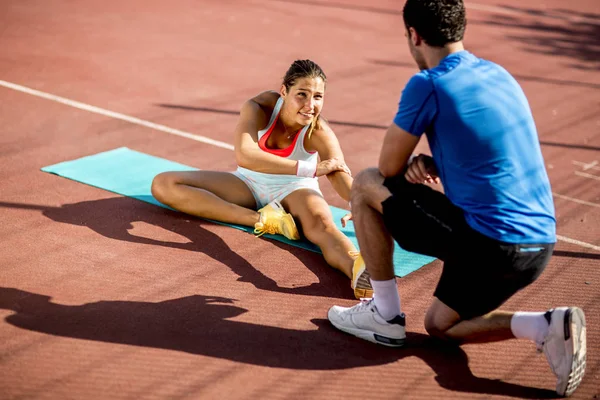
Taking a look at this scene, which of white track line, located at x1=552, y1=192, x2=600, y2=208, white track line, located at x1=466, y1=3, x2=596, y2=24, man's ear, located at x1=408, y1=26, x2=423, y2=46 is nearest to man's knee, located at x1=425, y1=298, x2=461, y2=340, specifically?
man's ear, located at x1=408, y1=26, x2=423, y2=46

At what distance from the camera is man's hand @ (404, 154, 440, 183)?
328 centimetres

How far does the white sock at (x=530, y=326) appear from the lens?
3.28 metres

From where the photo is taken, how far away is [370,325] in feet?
11.7

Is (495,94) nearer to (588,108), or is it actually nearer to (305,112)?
(305,112)

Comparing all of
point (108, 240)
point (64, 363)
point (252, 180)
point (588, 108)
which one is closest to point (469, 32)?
point (588, 108)

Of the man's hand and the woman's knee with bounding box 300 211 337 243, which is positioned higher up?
the man's hand

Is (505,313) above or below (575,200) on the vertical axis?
above

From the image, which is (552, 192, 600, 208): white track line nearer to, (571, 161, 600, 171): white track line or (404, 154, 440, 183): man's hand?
(571, 161, 600, 171): white track line

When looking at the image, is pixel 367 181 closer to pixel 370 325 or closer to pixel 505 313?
pixel 370 325

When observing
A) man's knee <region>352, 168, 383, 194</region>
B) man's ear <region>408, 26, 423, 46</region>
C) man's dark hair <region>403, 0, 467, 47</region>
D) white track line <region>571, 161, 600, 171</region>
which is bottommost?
white track line <region>571, 161, 600, 171</region>

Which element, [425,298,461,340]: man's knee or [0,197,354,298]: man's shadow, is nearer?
[425,298,461,340]: man's knee

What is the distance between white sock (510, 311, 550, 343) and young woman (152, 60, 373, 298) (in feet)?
4.39

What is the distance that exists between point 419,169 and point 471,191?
254 millimetres

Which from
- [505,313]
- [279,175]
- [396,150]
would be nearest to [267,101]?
[279,175]
